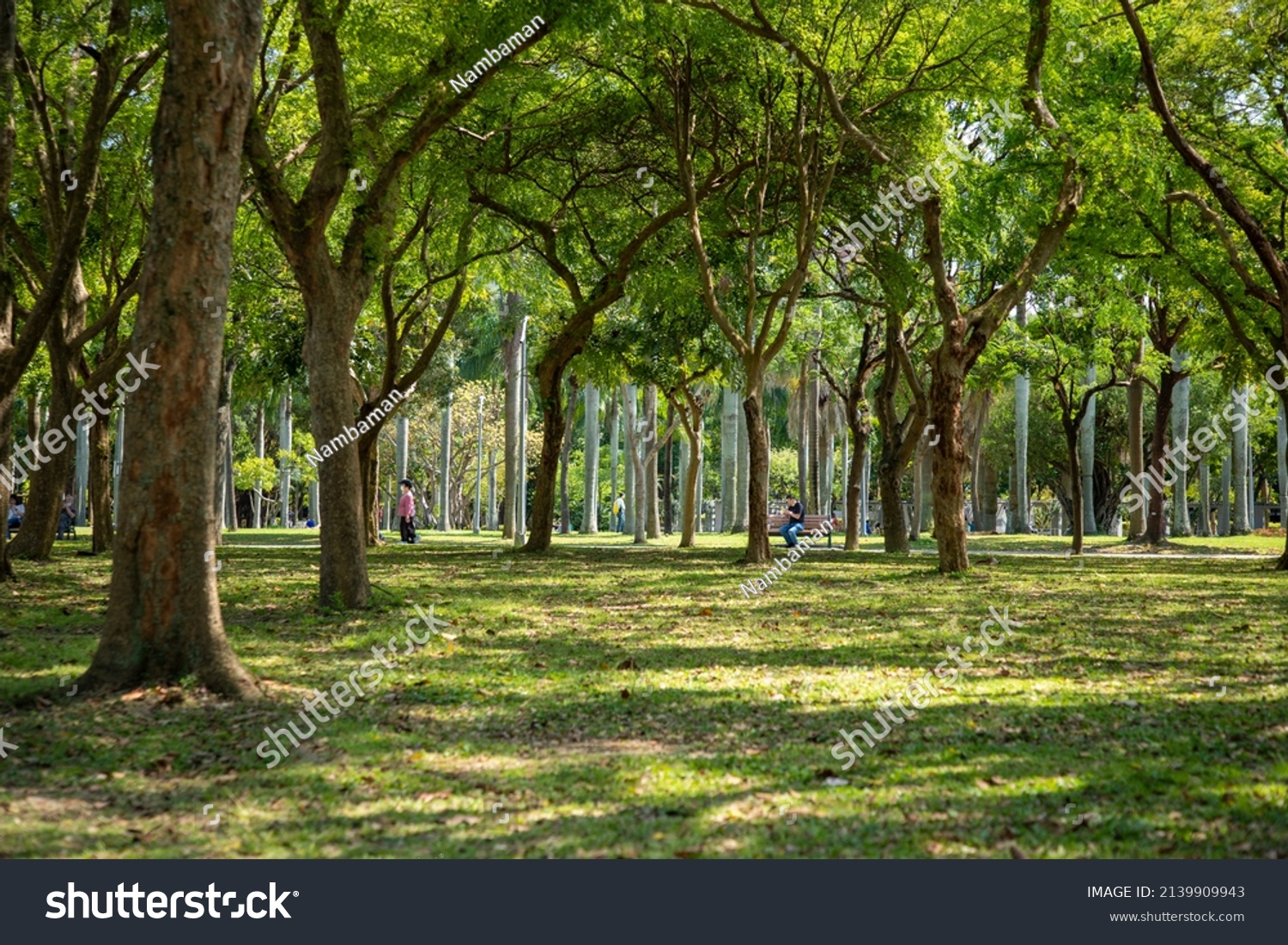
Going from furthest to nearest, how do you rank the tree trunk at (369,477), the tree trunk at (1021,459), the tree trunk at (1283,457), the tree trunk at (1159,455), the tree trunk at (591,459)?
1. the tree trunk at (591,459)
2. the tree trunk at (1021,459)
3. the tree trunk at (1283,457)
4. the tree trunk at (1159,455)
5. the tree trunk at (369,477)

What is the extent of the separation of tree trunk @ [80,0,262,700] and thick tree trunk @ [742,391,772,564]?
13.0m

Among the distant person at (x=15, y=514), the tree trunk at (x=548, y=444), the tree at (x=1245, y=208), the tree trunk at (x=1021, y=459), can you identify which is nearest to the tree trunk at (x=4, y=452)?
the tree trunk at (x=548, y=444)

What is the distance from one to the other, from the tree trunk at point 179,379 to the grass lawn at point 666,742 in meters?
0.41

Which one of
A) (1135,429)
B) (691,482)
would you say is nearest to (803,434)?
(1135,429)

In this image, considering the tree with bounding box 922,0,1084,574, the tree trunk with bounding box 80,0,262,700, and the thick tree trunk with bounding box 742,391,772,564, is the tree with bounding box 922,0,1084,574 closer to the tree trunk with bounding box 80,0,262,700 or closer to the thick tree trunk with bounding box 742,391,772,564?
the thick tree trunk with bounding box 742,391,772,564

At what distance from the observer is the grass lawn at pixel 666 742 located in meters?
5.04

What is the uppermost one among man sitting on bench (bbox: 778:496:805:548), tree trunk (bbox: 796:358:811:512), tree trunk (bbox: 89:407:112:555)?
tree trunk (bbox: 796:358:811:512)

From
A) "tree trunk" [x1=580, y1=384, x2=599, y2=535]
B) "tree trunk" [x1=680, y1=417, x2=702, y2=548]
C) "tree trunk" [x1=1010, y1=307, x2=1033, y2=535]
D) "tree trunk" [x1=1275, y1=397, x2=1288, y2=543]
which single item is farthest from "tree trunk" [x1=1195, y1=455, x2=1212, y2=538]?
"tree trunk" [x1=680, y1=417, x2=702, y2=548]

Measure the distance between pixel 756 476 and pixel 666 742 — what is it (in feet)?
44.1

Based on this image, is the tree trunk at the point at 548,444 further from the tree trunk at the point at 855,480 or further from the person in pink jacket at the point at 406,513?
the person in pink jacket at the point at 406,513

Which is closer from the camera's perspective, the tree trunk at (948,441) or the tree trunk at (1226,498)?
the tree trunk at (948,441)

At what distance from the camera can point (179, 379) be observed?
7.42m

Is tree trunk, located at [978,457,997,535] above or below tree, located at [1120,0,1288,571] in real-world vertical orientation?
below

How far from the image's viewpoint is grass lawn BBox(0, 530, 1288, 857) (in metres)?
5.04
